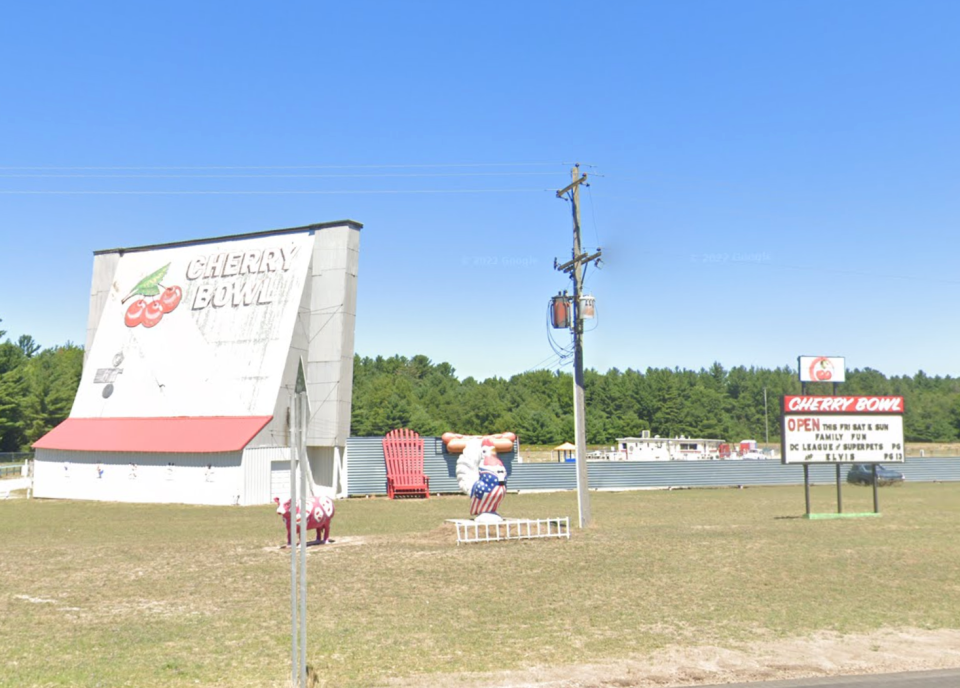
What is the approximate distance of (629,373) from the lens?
162125 millimetres

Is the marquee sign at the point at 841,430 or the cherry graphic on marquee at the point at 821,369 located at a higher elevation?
the cherry graphic on marquee at the point at 821,369

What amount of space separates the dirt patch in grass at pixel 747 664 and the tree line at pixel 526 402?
7024 cm

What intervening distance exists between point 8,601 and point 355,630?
6.57m

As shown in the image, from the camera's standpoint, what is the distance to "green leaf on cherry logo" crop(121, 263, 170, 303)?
1938 inches

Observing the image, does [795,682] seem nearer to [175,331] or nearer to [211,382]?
[211,382]

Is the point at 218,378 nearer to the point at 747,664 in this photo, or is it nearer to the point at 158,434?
the point at 158,434

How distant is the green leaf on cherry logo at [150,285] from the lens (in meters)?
49.2

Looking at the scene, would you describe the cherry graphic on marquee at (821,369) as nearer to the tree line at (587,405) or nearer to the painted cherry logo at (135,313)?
the painted cherry logo at (135,313)

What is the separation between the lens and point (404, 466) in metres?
46.8

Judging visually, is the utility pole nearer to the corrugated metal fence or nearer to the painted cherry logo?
the corrugated metal fence

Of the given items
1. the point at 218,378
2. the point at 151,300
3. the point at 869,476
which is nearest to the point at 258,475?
the point at 218,378

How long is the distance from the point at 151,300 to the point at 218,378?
7.41 m

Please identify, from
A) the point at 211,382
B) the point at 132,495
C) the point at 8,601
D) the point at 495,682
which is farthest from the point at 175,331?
the point at 495,682

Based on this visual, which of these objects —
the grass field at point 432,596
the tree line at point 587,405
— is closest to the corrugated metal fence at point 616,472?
the grass field at point 432,596
